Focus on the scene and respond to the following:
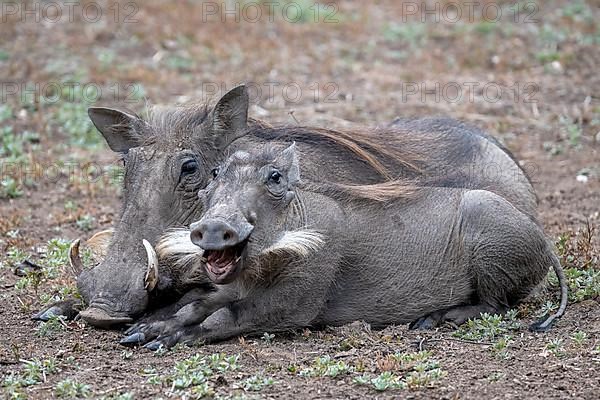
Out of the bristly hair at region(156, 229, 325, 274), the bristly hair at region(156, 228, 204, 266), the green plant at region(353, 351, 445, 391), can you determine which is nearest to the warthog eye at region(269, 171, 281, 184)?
the bristly hair at region(156, 229, 325, 274)

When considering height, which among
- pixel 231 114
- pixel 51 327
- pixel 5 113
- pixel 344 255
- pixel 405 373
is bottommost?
pixel 5 113

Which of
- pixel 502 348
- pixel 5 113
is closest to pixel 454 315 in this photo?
pixel 502 348

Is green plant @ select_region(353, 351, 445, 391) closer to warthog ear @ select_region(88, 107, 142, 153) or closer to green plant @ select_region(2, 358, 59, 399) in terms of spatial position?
green plant @ select_region(2, 358, 59, 399)

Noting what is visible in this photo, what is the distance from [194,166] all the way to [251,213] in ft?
2.03

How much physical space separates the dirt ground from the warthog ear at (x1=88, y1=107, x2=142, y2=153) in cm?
81

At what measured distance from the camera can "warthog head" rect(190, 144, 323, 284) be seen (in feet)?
15.0

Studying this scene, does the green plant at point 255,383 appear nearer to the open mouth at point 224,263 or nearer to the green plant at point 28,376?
the open mouth at point 224,263

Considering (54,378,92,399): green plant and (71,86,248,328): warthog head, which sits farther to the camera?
(71,86,248,328): warthog head

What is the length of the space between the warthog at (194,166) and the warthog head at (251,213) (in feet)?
1.07

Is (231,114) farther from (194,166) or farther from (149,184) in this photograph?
(149,184)

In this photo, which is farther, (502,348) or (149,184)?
(149,184)

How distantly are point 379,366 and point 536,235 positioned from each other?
1.31 meters

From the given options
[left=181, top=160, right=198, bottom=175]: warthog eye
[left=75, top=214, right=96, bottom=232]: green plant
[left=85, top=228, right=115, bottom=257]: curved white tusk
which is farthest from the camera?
[left=75, top=214, right=96, bottom=232]: green plant

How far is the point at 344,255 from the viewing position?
5164 millimetres
